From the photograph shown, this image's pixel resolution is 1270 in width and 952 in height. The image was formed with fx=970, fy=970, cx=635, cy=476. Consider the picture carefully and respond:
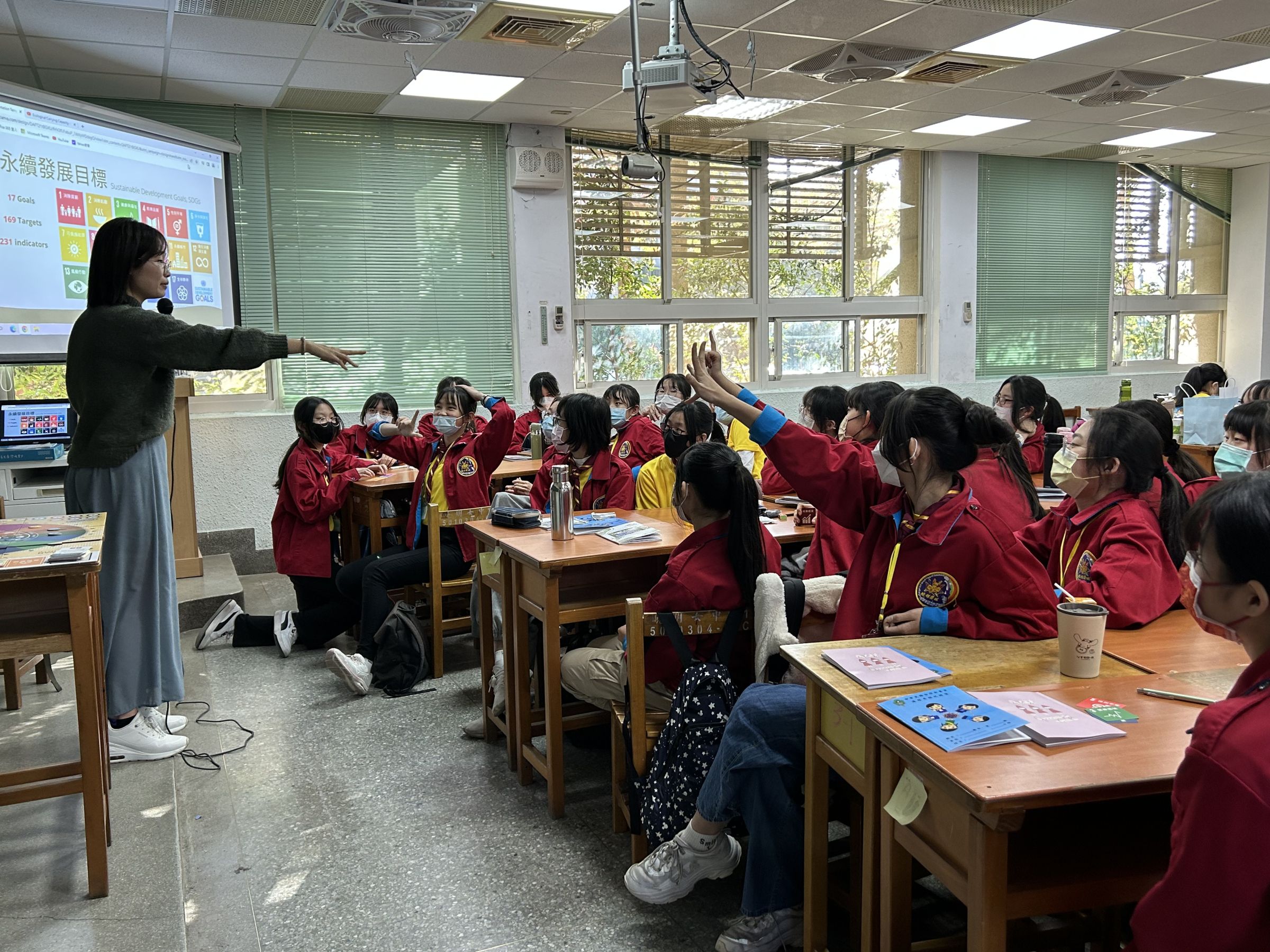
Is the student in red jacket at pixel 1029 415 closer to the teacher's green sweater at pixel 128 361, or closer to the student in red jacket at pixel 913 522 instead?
the student in red jacket at pixel 913 522

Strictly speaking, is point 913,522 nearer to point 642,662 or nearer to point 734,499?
point 734,499

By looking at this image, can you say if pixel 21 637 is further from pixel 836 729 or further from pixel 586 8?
pixel 586 8

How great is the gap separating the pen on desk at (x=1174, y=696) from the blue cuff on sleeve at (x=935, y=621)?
424 mm

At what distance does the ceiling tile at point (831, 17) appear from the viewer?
15.2 feet

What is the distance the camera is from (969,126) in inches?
290

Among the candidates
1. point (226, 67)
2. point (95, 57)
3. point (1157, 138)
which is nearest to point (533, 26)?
point (226, 67)

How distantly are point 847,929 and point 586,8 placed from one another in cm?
411

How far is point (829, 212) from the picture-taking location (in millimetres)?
8281

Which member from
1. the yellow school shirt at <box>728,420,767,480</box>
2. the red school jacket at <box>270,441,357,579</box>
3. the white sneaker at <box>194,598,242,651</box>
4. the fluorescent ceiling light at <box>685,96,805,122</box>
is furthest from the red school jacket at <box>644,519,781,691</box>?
the fluorescent ceiling light at <box>685,96,805,122</box>

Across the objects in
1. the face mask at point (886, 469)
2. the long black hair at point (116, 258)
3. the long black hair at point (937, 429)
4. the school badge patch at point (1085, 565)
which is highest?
the long black hair at point (116, 258)

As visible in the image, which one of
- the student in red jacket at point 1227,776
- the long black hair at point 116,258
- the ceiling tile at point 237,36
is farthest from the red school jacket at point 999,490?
the ceiling tile at point 237,36

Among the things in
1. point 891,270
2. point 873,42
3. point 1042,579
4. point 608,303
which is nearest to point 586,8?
point 873,42

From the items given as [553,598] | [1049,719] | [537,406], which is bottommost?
[553,598]

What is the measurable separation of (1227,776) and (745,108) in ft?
20.7
